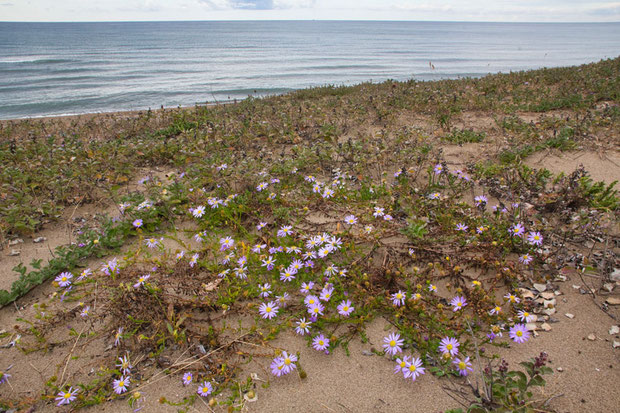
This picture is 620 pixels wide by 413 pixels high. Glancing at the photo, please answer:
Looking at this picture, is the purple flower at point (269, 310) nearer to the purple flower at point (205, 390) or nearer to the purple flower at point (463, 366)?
the purple flower at point (205, 390)

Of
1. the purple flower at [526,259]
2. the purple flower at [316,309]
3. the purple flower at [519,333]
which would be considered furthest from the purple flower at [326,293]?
the purple flower at [526,259]

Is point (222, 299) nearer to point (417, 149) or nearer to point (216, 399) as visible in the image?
point (216, 399)

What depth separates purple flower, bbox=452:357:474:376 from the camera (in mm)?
2191

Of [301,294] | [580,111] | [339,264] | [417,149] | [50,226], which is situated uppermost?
[580,111]

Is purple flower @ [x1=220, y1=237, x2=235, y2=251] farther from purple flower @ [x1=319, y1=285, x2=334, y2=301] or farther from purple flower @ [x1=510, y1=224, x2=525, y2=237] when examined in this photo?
purple flower @ [x1=510, y1=224, x2=525, y2=237]

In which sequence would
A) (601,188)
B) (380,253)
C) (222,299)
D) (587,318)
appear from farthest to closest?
(601,188)
(380,253)
(222,299)
(587,318)

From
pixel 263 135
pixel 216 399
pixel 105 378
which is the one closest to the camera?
pixel 216 399

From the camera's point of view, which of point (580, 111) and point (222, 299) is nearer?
point (222, 299)

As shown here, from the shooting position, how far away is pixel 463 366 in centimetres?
219

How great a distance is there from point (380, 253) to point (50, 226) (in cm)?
411

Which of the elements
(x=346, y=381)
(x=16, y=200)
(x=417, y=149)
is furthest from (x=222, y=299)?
(x=417, y=149)

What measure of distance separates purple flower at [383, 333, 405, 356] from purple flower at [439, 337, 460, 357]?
0.27m

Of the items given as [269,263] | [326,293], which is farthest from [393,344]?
[269,263]

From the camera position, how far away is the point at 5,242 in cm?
401
